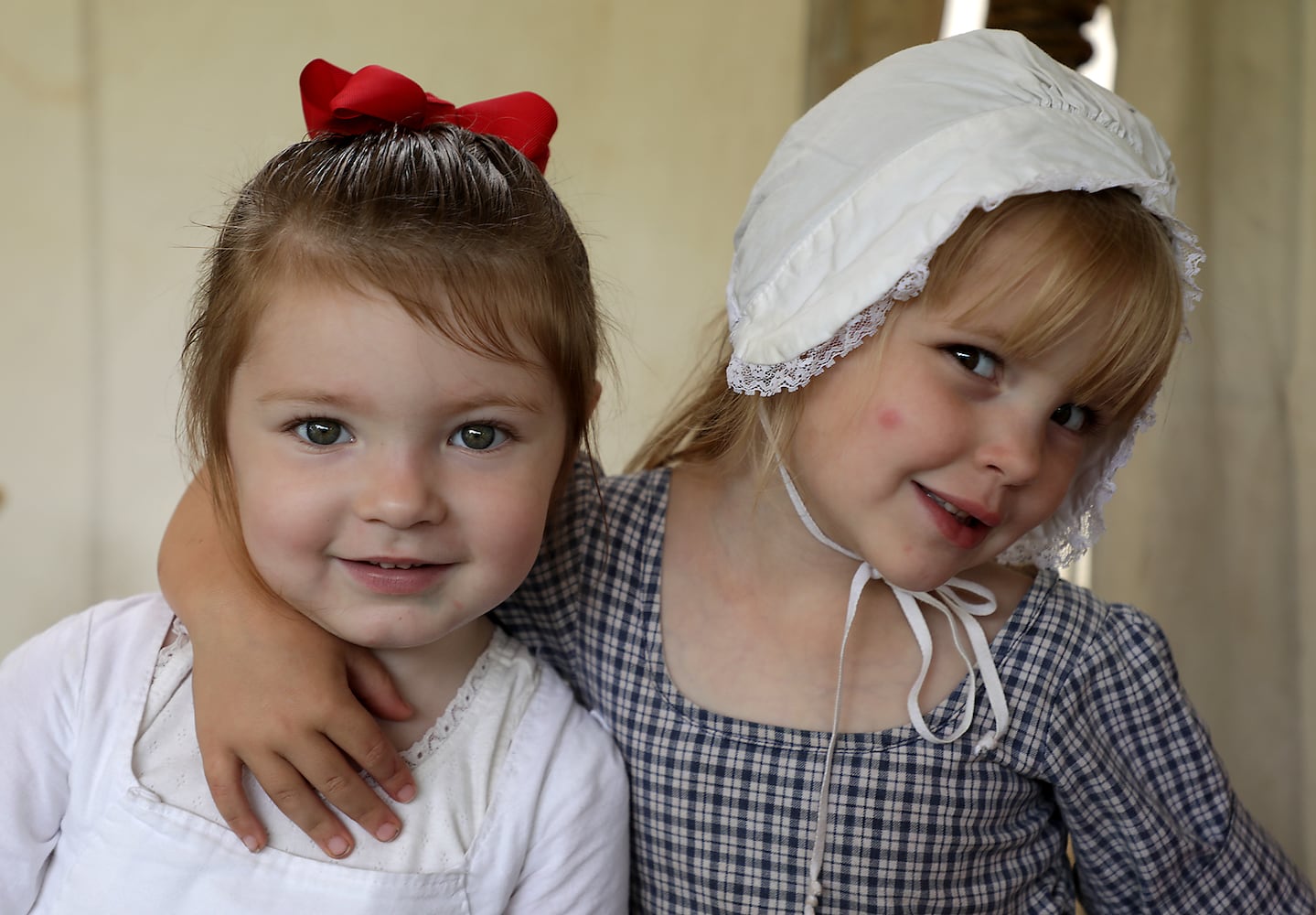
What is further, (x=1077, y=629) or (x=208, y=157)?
(x=208, y=157)

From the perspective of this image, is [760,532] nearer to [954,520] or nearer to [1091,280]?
[954,520]

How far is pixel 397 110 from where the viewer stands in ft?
2.90

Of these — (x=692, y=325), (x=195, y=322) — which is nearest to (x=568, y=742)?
(x=195, y=322)

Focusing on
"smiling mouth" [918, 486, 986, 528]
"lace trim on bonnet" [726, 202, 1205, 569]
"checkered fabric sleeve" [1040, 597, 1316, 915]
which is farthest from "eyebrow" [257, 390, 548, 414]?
"checkered fabric sleeve" [1040, 597, 1316, 915]

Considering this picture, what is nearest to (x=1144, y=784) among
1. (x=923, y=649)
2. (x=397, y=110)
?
(x=923, y=649)

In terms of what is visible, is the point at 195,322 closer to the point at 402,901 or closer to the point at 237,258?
the point at 237,258

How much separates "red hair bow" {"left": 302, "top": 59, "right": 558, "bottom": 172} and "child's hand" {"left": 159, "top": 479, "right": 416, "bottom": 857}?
39 cm

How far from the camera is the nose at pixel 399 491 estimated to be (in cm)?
80

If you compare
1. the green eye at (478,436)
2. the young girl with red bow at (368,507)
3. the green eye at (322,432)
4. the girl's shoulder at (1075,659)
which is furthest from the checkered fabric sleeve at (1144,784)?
the green eye at (322,432)

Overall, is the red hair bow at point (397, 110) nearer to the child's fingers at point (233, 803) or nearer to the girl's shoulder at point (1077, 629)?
the child's fingers at point (233, 803)

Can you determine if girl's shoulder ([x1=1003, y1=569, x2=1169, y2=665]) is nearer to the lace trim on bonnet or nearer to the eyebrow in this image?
the lace trim on bonnet

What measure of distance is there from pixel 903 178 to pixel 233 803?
0.71 m

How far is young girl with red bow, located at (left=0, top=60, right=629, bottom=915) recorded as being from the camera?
2.67ft

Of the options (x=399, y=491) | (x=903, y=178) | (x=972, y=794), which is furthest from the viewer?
(x=972, y=794)
